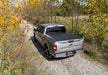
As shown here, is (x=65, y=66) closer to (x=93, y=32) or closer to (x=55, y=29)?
(x=55, y=29)

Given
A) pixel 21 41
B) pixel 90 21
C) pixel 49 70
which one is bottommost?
pixel 49 70

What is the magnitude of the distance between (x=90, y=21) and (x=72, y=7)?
2906 millimetres

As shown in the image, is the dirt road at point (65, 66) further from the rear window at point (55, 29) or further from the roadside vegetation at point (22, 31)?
the rear window at point (55, 29)

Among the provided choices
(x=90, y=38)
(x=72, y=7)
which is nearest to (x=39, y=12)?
(x=72, y=7)

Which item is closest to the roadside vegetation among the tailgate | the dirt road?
the dirt road

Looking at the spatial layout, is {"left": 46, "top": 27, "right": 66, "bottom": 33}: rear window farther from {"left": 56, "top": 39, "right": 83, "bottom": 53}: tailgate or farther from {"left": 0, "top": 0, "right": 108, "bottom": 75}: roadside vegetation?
{"left": 56, "top": 39, "right": 83, "bottom": 53}: tailgate

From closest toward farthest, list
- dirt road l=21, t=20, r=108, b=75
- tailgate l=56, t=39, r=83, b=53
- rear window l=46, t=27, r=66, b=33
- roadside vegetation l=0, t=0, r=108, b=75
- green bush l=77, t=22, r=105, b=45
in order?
roadside vegetation l=0, t=0, r=108, b=75
dirt road l=21, t=20, r=108, b=75
tailgate l=56, t=39, r=83, b=53
green bush l=77, t=22, r=105, b=45
rear window l=46, t=27, r=66, b=33

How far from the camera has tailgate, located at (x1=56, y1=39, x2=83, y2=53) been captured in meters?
4.36

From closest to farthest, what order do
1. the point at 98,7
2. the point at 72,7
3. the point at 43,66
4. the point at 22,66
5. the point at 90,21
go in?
the point at 22,66 < the point at 43,66 < the point at 98,7 < the point at 90,21 < the point at 72,7

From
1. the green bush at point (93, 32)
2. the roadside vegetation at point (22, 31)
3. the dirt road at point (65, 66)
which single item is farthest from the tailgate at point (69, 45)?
the green bush at point (93, 32)

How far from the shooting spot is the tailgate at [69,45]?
436 cm

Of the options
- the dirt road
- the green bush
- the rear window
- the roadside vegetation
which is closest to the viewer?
the roadside vegetation

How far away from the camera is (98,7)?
18.1 ft

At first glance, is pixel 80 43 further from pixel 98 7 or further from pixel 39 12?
pixel 39 12
